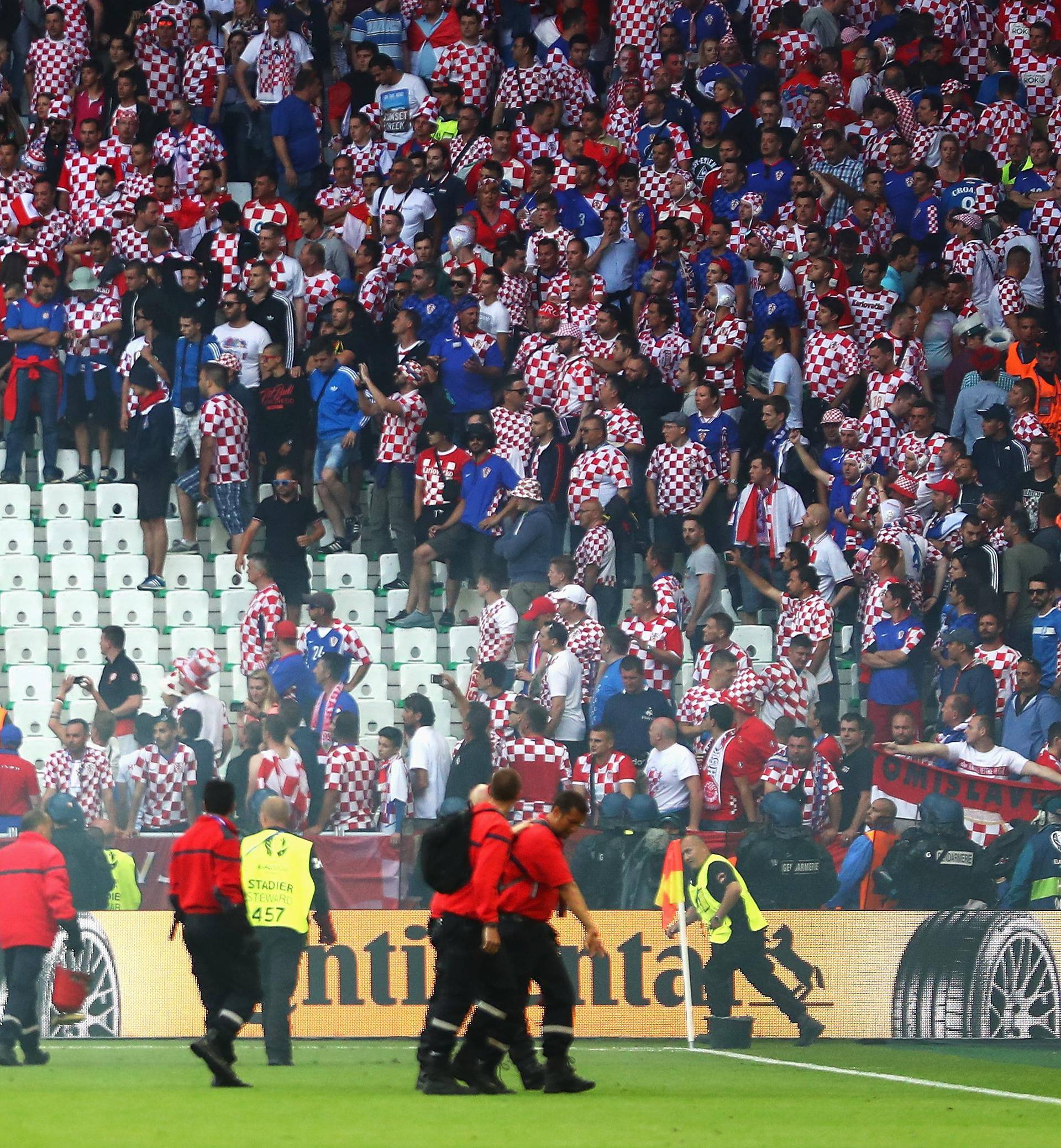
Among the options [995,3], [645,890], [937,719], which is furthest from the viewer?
[995,3]

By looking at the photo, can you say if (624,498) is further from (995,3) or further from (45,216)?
(995,3)

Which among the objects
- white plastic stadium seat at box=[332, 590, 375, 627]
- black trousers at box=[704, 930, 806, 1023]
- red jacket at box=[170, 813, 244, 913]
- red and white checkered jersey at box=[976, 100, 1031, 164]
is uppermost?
red and white checkered jersey at box=[976, 100, 1031, 164]

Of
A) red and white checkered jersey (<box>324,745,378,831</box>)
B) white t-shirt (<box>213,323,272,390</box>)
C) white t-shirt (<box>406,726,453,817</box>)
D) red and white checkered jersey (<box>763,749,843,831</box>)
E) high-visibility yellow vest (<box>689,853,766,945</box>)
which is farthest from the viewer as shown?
white t-shirt (<box>213,323,272,390</box>)

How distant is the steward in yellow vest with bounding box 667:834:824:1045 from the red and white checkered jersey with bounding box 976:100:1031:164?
9679 mm

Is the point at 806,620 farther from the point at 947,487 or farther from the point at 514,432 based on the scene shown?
the point at 514,432

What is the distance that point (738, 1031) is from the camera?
14430 mm

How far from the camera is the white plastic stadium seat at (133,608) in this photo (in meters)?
18.6

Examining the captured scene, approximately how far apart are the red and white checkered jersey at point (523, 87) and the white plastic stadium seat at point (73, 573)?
6.45 m

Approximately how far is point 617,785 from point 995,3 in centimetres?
1133

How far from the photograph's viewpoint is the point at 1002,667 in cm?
1647

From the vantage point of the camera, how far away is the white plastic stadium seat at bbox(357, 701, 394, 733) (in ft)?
58.8

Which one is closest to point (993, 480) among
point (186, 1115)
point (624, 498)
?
point (624, 498)

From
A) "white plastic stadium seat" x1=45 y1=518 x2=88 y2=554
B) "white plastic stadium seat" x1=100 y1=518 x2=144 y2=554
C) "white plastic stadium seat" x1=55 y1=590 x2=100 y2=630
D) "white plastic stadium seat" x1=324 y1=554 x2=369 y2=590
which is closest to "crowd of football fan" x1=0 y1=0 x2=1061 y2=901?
"white plastic stadium seat" x1=324 y1=554 x2=369 y2=590

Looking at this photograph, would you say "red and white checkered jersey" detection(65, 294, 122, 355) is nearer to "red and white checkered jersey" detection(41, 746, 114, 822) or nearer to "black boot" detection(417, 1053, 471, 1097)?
"red and white checkered jersey" detection(41, 746, 114, 822)
